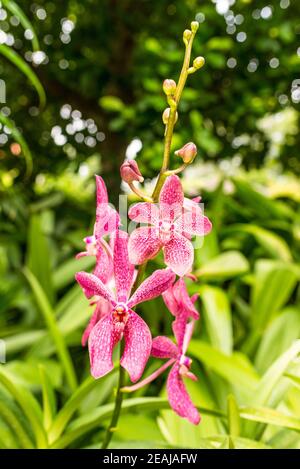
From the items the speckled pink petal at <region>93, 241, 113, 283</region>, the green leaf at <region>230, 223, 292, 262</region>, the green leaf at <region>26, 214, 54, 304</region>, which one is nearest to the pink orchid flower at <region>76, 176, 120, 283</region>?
the speckled pink petal at <region>93, 241, 113, 283</region>

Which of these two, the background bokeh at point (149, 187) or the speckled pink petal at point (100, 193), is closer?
the speckled pink petal at point (100, 193)

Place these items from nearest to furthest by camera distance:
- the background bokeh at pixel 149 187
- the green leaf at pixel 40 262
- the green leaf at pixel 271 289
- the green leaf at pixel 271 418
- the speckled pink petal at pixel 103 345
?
the speckled pink petal at pixel 103 345, the green leaf at pixel 271 418, the background bokeh at pixel 149 187, the green leaf at pixel 271 289, the green leaf at pixel 40 262

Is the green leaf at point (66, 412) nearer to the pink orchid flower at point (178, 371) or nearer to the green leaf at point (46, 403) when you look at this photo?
the green leaf at point (46, 403)

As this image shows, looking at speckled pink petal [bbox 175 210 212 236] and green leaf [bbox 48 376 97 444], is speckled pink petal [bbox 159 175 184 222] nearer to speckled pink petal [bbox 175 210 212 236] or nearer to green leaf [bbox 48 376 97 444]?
speckled pink petal [bbox 175 210 212 236]

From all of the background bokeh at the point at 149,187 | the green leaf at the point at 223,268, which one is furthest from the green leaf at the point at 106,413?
the green leaf at the point at 223,268

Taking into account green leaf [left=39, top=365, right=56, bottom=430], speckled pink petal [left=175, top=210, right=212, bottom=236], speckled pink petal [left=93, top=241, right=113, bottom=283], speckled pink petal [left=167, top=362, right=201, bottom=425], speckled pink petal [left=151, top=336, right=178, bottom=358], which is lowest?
green leaf [left=39, top=365, right=56, bottom=430]

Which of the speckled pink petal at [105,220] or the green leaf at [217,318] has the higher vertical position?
the speckled pink petal at [105,220]

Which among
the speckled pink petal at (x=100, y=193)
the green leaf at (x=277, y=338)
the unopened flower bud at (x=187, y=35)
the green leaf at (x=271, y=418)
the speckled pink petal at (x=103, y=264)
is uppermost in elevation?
the unopened flower bud at (x=187, y=35)

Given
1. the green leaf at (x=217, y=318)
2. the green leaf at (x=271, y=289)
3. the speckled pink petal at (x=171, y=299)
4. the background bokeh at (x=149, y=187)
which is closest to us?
the speckled pink petal at (x=171, y=299)

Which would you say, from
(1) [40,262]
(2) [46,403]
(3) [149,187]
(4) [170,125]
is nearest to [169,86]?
(4) [170,125]
